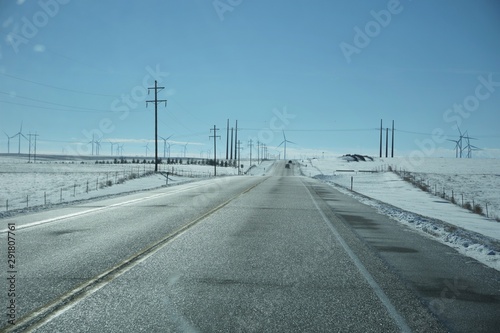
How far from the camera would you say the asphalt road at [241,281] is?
5090 mm

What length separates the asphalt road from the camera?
5.09 metres

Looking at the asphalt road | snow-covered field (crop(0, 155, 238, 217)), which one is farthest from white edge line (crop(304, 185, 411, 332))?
snow-covered field (crop(0, 155, 238, 217))

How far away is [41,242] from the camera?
977 centimetres

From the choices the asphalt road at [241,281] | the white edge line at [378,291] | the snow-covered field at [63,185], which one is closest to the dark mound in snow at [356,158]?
the snow-covered field at [63,185]

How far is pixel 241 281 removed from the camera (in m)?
6.83

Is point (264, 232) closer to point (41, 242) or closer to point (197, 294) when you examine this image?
point (41, 242)

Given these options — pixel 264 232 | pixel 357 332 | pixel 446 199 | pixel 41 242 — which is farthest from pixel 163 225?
pixel 446 199

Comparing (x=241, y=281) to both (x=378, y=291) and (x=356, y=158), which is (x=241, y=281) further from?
(x=356, y=158)

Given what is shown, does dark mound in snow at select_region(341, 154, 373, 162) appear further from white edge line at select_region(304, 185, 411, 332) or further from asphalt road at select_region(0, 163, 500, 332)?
white edge line at select_region(304, 185, 411, 332)

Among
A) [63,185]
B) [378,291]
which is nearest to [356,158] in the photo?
[63,185]

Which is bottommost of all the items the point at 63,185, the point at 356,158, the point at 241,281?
the point at 63,185

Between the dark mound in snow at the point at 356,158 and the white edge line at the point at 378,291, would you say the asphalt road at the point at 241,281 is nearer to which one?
the white edge line at the point at 378,291

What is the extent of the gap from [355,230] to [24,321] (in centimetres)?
978

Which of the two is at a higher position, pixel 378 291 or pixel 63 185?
pixel 378 291
